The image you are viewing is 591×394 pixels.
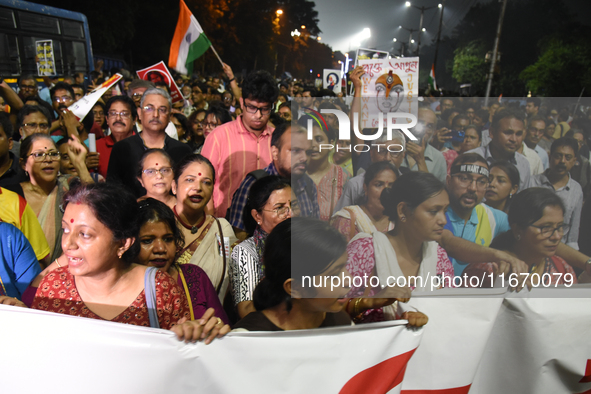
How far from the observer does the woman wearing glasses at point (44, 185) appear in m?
2.88

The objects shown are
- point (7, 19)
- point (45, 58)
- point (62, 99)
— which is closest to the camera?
point (62, 99)

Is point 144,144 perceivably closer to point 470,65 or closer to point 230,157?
point 230,157

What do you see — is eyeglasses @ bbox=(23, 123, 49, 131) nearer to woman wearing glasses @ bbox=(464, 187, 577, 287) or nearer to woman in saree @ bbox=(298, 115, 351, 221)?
woman in saree @ bbox=(298, 115, 351, 221)

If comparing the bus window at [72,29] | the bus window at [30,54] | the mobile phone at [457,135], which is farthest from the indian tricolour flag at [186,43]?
the bus window at [72,29]

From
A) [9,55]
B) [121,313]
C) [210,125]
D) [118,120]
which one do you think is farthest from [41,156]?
[9,55]

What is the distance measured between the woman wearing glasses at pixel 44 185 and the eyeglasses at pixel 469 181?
2.26 metres

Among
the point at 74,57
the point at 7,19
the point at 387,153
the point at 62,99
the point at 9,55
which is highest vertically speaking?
the point at 7,19

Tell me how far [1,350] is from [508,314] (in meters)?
2.11

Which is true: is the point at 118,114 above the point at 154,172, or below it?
above

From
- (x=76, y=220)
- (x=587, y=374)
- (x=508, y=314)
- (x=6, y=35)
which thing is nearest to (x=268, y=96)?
(x=76, y=220)

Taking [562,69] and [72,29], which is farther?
[562,69]

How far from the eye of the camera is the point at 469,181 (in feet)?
5.69

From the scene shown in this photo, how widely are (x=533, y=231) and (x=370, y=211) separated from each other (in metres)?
0.64

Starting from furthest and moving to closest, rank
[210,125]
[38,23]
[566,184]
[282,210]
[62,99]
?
1. [38,23]
2. [62,99]
3. [210,125]
4. [282,210]
5. [566,184]
